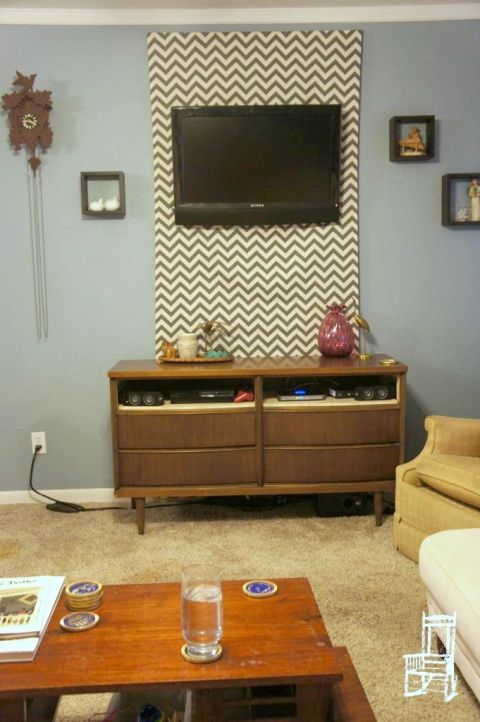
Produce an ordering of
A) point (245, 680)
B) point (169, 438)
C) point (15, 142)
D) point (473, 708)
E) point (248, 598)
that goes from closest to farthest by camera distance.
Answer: point (245, 680), point (248, 598), point (473, 708), point (169, 438), point (15, 142)

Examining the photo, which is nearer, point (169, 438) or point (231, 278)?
point (169, 438)

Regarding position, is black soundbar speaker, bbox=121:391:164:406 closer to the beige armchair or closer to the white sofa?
the beige armchair

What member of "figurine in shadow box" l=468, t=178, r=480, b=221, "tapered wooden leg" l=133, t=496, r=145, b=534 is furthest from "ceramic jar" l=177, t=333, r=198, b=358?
"figurine in shadow box" l=468, t=178, r=480, b=221

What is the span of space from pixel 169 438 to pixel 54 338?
892 mm

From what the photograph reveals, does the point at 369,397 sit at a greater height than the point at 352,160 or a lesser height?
lesser

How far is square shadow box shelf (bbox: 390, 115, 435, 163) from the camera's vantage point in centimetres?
356

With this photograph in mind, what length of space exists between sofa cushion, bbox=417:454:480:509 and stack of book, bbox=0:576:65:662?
1.49m

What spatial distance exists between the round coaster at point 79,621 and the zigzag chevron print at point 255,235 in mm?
2170

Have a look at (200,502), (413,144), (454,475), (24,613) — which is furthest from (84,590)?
(413,144)

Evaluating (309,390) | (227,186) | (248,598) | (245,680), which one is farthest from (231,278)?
(245,680)

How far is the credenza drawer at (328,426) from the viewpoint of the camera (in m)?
3.26

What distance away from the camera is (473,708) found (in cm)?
192

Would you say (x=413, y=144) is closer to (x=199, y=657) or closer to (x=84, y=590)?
(x=84, y=590)

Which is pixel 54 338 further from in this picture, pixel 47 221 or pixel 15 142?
pixel 15 142
